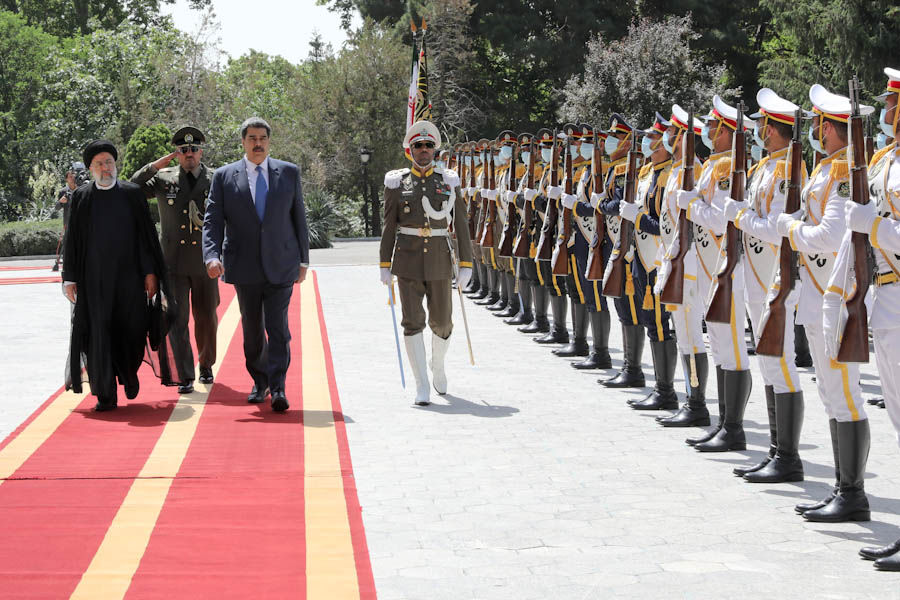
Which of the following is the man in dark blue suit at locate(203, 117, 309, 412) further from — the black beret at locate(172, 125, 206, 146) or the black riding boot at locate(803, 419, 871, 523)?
the black riding boot at locate(803, 419, 871, 523)

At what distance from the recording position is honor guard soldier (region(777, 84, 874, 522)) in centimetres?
585

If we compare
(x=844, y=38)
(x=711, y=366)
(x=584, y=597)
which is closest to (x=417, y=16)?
(x=844, y=38)

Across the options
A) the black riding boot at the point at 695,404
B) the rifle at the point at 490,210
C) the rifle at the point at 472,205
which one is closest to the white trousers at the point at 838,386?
the black riding boot at the point at 695,404

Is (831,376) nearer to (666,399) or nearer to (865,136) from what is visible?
(865,136)

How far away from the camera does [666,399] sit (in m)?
9.15

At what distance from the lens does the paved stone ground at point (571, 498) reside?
5.11 metres

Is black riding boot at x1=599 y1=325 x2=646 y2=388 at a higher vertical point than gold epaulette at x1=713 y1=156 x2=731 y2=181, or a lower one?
lower

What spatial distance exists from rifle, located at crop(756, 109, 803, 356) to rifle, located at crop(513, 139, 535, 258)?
744 centimetres

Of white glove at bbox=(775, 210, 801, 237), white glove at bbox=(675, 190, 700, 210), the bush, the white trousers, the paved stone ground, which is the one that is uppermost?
white glove at bbox=(675, 190, 700, 210)

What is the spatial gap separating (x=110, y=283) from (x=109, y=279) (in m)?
0.03

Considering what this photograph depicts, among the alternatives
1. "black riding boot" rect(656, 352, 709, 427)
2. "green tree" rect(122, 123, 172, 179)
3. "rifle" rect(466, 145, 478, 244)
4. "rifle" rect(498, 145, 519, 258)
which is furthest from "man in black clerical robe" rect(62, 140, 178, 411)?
"green tree" rect(122, 123, 172, 179)

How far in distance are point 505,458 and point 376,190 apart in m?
37.0

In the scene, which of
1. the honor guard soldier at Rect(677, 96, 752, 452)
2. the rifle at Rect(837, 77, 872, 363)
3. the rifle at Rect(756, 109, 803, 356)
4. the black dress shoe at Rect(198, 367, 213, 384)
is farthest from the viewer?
the black dress shoe at Rect(198, 367, 213, 384)

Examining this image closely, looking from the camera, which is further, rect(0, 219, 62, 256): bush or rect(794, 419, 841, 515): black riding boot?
rect(0, 219, 62, 256): bush
